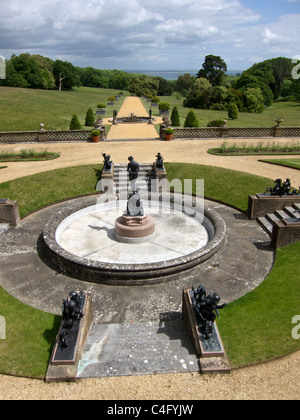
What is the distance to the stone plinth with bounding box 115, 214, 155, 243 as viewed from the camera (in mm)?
14672

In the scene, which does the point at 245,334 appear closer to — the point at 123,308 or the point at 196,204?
the point at 123,308

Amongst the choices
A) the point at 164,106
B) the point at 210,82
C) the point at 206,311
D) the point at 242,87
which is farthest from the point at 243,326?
the point at 210,82

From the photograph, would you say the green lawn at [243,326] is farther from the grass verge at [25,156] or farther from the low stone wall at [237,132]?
the low stone wall at [237,132]

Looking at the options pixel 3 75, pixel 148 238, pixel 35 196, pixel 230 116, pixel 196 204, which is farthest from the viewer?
pixel 3 75

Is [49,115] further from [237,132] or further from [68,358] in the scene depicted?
[68,358]

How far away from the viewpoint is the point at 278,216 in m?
17.0

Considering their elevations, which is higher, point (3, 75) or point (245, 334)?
point (3, 75)

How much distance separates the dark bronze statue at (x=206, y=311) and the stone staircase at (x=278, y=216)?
8.47 metres

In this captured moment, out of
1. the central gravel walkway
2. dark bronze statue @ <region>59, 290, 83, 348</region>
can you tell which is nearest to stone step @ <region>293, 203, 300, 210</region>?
dark bronze statue @ <region>59, 290, 83, 348</region>

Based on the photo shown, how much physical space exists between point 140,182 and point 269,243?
1031cm

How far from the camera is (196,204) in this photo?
18.3 metres

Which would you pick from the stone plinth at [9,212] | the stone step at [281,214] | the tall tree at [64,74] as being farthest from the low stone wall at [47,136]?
the tall tree at [64,74]
